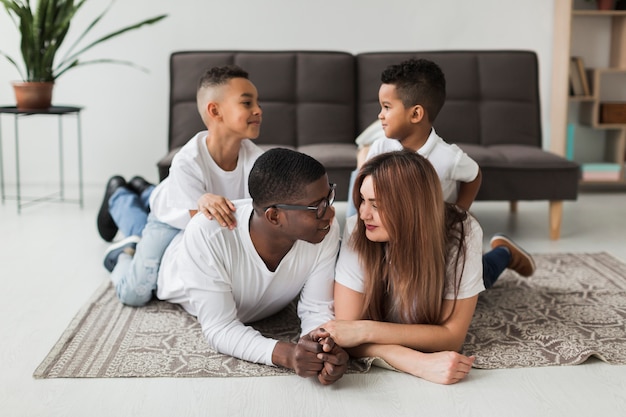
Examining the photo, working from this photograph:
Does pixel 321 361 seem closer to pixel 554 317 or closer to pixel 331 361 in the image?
pixel 331 361

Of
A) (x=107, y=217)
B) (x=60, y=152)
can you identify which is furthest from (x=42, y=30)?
(x=107, y=217)

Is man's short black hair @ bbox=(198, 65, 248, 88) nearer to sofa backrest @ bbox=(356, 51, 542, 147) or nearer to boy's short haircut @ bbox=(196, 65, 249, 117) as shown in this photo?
boy's short haircut @ bbox=(196, 65, 249, 117)

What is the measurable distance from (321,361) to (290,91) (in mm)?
2480

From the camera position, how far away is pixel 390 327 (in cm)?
209

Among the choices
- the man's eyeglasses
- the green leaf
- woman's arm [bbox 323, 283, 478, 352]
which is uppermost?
the green leaf

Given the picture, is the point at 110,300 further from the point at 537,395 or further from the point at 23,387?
the point at 537,395

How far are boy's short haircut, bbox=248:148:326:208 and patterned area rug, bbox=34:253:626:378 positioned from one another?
47cm

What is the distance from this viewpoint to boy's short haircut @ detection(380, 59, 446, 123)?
266 centimetres

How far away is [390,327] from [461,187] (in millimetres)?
896

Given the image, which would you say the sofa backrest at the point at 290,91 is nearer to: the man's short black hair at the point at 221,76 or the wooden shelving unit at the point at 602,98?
the man's short black hair at the point at 221,76

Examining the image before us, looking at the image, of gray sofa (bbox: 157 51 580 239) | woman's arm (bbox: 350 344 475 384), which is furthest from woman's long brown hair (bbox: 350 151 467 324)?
gray sofa (bbox: 157 51 580 239)

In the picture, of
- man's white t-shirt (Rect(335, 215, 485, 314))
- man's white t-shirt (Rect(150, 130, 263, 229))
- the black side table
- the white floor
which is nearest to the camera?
the white floor

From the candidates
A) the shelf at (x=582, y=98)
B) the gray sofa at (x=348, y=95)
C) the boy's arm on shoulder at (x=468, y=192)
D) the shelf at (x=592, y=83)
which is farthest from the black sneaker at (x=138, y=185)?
the shelf at (x=582, y=98)

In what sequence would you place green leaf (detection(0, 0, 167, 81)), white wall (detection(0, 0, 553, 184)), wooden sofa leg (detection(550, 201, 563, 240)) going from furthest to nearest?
white wall (detection(0, 0, 553, 184)), green leaf (detection(0, 0, 167, 81)), wooden sofa leg (detection(550, 201, 563, 240))
